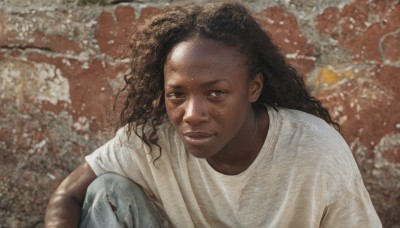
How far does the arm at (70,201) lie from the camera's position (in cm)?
286

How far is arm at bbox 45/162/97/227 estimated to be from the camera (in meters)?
2.86

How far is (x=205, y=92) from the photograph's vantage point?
2.58 meters

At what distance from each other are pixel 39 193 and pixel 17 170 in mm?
134

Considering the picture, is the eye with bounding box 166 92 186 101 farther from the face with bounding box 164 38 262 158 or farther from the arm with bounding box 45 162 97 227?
the arm with bounding box 45 162 97 227

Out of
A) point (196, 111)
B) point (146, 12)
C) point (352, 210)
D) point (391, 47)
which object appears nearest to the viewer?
point (196, 111)

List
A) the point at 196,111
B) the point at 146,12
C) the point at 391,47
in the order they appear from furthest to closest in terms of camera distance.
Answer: the point at 146,12 < the point at 391,47 < the point at 196,111

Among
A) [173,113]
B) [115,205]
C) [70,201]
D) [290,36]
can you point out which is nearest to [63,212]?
[70,201]

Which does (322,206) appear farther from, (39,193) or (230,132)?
(39,193)

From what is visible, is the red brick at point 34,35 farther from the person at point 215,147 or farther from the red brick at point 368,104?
the red brick at point 368,104

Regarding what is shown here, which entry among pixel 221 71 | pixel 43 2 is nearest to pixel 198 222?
pixel 221 71

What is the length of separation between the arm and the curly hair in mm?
237

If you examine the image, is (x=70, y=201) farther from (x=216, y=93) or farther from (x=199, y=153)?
(x=216, y=93)

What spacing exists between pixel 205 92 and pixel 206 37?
170 mm

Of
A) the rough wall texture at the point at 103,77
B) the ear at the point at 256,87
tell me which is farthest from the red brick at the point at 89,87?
the ear at the point at 256,87
